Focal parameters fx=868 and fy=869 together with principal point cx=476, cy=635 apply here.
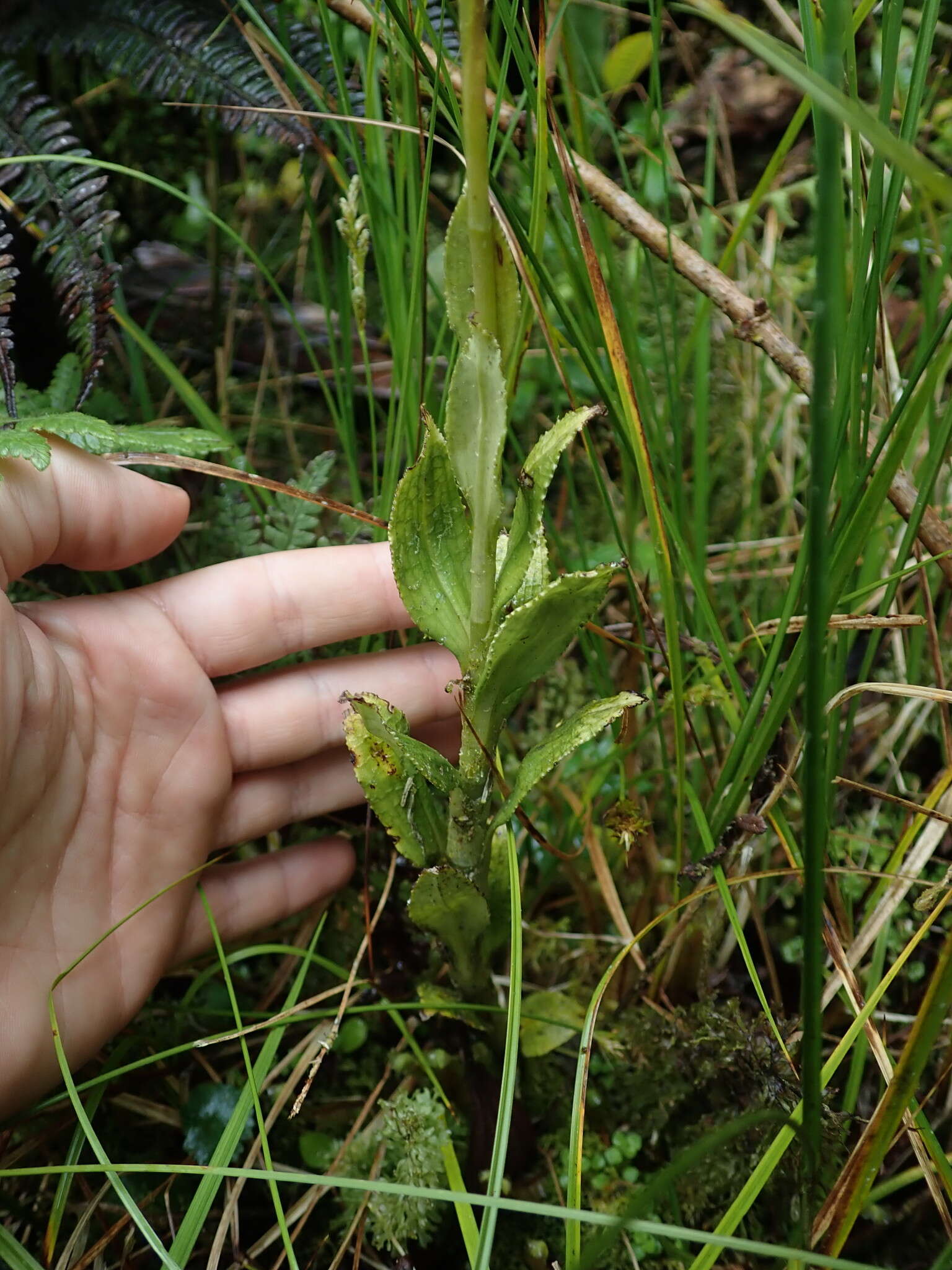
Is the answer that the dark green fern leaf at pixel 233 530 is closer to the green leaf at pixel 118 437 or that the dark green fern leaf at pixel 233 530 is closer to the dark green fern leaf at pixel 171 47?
the green leaf at pixel 118 437

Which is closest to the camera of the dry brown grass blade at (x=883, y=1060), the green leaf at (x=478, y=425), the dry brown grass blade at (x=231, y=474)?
the green leaf at (x=478, y=425)

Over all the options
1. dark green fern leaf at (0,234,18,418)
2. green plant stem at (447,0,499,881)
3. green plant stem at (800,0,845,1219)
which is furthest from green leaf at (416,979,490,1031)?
dark green fern leaf at (0,234,18,418)

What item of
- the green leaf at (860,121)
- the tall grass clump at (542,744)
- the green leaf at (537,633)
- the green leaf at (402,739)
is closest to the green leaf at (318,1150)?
the tall grass clump at (542,744)

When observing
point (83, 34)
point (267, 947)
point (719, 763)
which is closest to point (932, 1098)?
point (719, 763)

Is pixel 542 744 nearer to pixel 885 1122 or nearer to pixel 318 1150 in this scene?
pixel 885 1122

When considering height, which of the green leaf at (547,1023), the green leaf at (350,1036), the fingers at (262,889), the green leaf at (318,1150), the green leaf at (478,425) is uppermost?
the green leaf at (478,425)

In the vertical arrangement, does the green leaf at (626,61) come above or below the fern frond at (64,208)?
above

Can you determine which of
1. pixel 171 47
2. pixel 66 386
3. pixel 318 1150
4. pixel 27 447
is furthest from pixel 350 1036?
pixel 171 47
